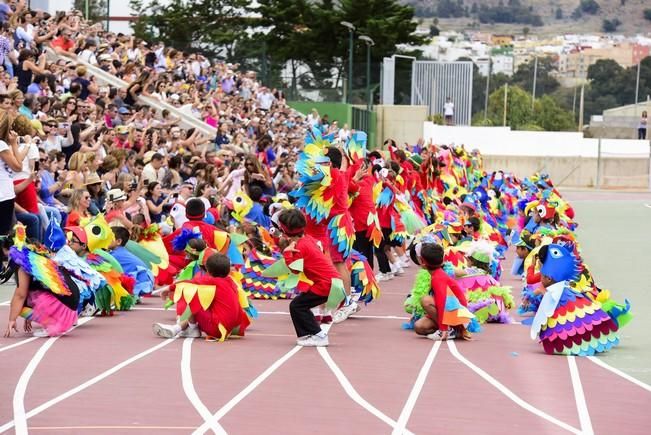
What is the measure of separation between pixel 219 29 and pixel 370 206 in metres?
50.1

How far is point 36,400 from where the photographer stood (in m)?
9.57

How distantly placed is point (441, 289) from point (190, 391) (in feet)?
12.7

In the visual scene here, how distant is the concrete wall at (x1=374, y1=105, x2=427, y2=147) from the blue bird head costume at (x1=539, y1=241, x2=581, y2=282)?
146 ft

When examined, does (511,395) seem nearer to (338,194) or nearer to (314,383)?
(314,383)

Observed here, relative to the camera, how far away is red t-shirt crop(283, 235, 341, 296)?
12.8 meters

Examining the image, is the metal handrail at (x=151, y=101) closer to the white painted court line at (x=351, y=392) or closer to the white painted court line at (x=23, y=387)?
the white painted court line at (x=23, y=387)

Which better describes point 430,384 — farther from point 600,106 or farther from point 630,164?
point 600,106

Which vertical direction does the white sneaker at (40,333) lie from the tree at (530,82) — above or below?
above

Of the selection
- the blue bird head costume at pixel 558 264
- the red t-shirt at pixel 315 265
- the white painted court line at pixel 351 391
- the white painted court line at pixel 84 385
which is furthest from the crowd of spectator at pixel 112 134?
the blue bird head costume at pixel 558 264

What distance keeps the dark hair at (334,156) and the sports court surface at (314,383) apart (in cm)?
178

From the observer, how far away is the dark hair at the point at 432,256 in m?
13.3

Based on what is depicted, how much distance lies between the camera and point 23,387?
10.1m

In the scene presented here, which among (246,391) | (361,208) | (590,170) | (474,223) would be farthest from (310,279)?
(590,170)

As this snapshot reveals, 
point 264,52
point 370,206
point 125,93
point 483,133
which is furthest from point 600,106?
point 370,206
